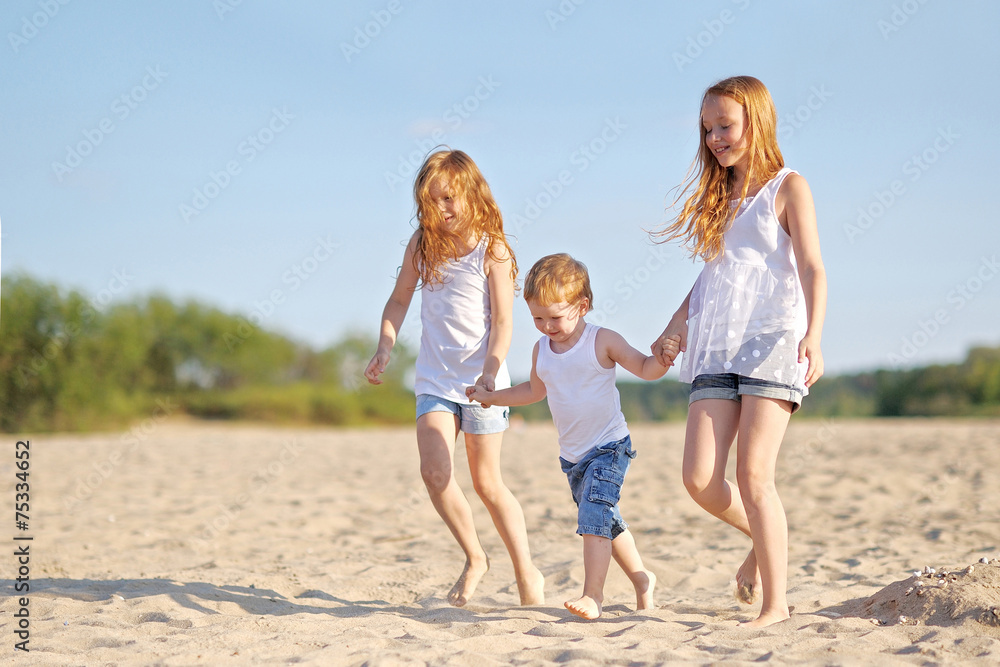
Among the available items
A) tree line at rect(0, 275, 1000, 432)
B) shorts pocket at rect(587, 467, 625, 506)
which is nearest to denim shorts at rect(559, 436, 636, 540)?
shorts pocket at rect(587, 467, 625, 506)

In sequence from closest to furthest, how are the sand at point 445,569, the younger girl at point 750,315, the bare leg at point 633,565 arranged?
the sand at point 445,569 → the younger girl at point 750,315 → the bare leg at point 633,565

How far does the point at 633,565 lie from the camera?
3363 millimetres

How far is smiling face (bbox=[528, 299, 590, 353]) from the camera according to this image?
3303 mm

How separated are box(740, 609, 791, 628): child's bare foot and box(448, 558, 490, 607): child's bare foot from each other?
127 centimetres

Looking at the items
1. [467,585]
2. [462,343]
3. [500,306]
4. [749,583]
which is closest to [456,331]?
[462,343]

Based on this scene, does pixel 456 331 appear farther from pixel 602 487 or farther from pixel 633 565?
pixel 633 565

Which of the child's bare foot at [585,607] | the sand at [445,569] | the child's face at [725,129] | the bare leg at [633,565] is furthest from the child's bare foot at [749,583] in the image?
the child's face at [725,129]

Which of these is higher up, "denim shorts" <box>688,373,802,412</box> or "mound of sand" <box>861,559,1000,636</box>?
"denim shorts" <box>688,373,802,412</box>

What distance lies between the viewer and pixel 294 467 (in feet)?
34.0

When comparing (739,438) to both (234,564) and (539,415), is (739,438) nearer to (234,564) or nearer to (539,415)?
(234,564)

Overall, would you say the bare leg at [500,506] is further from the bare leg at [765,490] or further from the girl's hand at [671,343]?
the bare leg at [765,490]

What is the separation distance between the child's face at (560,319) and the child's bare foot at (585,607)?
101cm

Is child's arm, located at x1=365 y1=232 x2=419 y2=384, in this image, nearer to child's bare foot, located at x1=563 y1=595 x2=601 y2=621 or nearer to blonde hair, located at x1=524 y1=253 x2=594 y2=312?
blonde hair, located at x1=524 y1=253 x2=594 y2=312

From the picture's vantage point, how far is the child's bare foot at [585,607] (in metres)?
3.05
